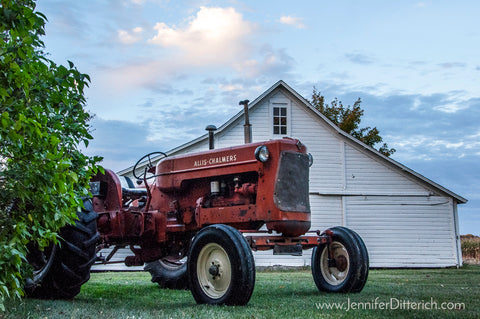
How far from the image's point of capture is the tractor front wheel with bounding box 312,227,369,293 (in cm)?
722

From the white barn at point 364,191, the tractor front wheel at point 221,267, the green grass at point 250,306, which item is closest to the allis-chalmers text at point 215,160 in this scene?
the tractor front wheel at point 221,267

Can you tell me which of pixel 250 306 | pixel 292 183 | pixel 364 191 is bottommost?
pixel 250 306

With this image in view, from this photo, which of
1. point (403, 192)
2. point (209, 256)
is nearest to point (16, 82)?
point (209, 256)

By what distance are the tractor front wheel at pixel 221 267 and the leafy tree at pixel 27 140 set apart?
190 cm

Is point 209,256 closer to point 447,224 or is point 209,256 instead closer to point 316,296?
point 316,296

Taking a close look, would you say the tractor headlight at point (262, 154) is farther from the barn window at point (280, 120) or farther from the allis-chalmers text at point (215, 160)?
the barn window at point (280, 120)

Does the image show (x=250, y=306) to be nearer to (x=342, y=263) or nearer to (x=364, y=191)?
(x=342, y=263)

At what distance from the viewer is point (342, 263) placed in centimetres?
749

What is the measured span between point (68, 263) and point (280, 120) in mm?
13381

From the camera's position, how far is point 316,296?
7.02 meters

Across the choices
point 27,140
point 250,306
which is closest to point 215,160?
point 250,306

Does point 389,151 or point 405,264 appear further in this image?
point 389,151

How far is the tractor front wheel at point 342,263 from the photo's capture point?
7223mm

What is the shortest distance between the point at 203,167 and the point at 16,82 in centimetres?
357
